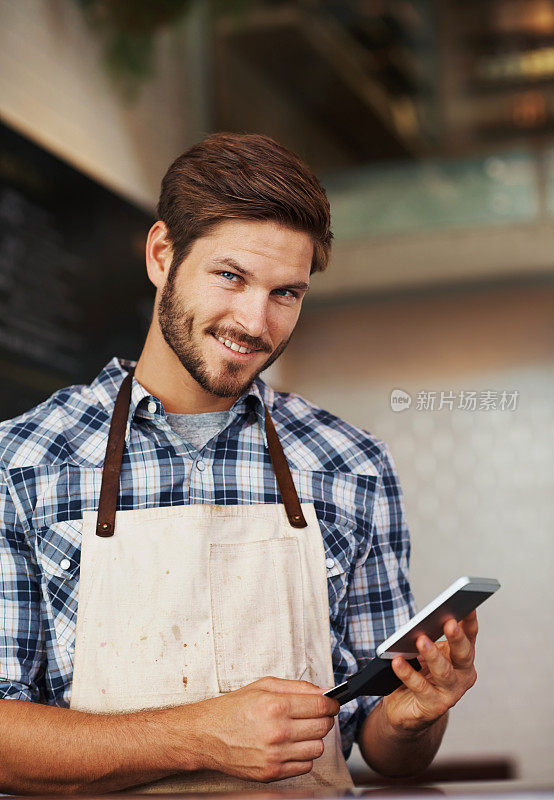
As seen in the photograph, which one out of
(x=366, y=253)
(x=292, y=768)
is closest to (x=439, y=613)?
(x=292, y=768)

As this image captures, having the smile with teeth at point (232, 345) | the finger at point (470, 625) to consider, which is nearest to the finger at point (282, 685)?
the finger at point (470, 625)

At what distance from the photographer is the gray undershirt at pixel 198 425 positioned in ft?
4.82

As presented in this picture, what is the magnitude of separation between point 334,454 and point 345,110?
308 cm

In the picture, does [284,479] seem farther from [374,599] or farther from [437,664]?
[437,664]

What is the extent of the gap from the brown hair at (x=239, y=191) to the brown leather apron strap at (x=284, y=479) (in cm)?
27

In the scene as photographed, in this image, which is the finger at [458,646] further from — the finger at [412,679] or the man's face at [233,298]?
the man's face at [233,298]

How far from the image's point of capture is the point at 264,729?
114 cm

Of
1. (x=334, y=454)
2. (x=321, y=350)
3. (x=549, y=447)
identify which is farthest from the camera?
(x=321, y=350)

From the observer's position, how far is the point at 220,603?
133 cm

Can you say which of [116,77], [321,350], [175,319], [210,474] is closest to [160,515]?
[210,474]

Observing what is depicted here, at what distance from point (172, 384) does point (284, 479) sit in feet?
0.74

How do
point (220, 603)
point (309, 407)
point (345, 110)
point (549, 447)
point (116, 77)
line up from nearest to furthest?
point (220, 603)
point (309, 407)
point (116, 77)
point (549, 447)
point (345, 110)

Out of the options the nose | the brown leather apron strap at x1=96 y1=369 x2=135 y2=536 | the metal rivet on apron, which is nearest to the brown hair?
the nose

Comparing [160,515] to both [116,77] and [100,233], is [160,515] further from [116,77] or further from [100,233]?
[116,77]
